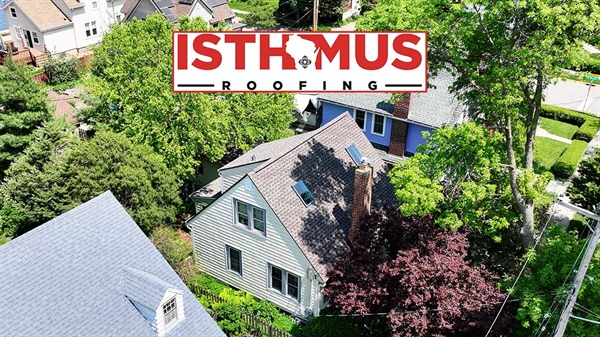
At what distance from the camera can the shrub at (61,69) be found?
54.0 meters

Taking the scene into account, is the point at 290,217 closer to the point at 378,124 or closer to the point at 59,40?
the point at 378,124

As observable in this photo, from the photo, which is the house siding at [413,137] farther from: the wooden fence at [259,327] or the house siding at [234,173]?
the wooden fence at [259,327]

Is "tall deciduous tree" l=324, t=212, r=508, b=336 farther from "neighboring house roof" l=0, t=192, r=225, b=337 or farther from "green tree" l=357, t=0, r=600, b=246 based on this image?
"neighboring house roof" l=0, t=192, r=225, b=337

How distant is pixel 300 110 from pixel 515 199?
2331 centimetres

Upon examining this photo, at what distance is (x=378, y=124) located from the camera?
3781cm

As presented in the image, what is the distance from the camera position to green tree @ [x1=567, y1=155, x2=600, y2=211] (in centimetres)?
3003

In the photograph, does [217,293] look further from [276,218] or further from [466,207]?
[466,207]

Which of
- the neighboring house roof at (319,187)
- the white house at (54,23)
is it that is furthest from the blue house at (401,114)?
the white house at (54,23)

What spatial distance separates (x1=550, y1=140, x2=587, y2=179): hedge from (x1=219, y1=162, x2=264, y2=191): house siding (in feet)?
77.3

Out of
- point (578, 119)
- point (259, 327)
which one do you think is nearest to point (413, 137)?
point (259, 327)

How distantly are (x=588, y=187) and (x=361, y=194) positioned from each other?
47.0 ft

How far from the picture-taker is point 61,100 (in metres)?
45.8

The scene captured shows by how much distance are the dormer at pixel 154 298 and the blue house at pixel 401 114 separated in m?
20.3

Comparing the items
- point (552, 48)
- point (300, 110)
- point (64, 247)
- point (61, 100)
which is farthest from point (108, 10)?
point (552, 48)
